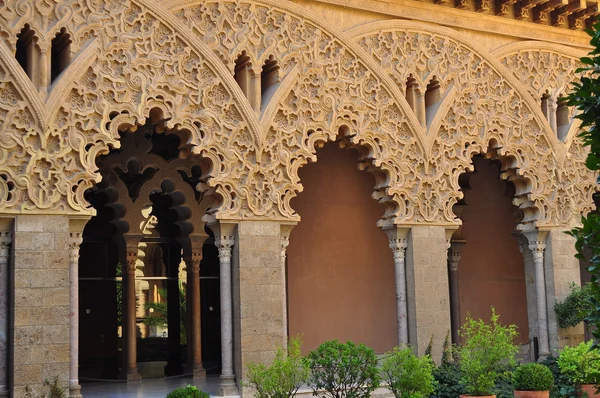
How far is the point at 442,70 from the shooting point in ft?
40.1

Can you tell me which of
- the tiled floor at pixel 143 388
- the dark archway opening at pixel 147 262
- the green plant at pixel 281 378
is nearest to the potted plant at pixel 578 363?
the green plant at pixel 281 378

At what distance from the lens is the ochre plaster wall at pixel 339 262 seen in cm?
1423

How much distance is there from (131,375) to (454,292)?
22.0 ft

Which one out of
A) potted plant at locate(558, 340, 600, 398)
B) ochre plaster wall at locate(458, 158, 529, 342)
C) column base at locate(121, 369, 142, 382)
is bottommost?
column base at locate(121, 369, 142, 382)

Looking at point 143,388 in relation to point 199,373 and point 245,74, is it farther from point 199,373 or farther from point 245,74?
point 245,74

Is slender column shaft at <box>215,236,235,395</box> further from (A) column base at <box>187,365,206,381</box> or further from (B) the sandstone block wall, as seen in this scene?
(A) column base at <box>187,365,206,381</box>

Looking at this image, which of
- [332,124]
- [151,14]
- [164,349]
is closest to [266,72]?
[332,124]

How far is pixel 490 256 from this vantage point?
16703mm

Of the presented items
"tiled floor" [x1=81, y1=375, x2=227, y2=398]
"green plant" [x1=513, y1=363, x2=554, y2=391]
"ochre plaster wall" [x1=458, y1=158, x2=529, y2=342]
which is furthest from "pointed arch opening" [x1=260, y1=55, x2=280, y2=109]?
"ochre plaster wall" [x1=458, y1=158, x2=529, y2=342]

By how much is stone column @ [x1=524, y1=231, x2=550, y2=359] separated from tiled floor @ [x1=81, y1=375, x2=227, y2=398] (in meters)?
5.38

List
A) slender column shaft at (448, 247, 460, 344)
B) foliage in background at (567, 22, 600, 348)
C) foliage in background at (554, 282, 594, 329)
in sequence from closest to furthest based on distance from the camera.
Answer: foliage in background at (567, 22, 600, 348)
foliage in background at (554, 282, 594, 329)
slender column shaft at (448, 247, 460, 344)

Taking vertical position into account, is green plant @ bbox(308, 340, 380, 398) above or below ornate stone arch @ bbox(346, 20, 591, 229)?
below

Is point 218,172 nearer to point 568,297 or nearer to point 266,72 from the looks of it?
point 266,72

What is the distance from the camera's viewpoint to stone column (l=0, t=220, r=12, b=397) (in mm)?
8656
